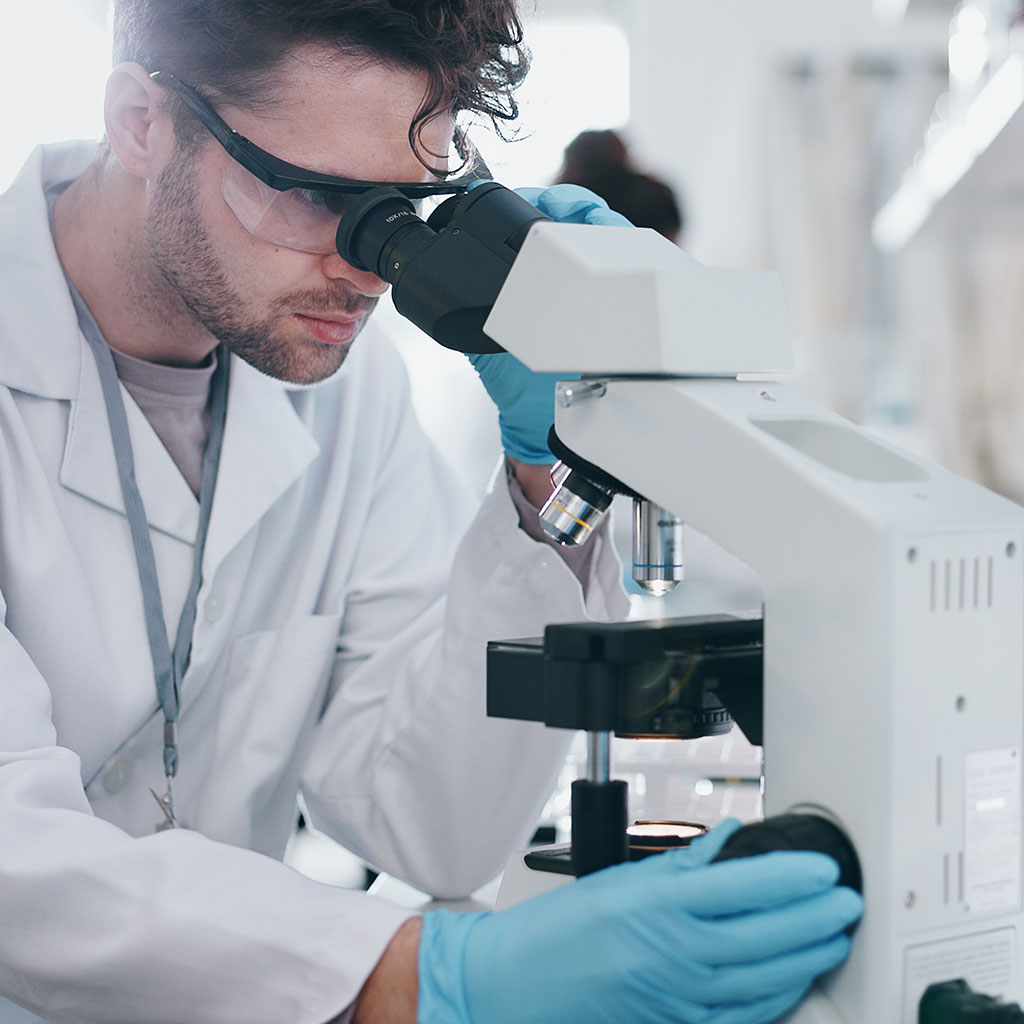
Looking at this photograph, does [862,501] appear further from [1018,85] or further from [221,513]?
[1018,85]

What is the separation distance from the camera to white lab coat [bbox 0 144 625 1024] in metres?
1.26

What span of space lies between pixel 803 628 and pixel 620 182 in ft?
7.10

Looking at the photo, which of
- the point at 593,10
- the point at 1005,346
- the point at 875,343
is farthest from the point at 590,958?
the point at 593,10

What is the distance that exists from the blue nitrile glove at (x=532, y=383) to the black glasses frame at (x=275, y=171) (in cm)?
9

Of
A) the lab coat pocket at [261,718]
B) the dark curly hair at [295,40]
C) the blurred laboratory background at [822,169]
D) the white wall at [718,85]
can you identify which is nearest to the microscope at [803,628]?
the dark curly hair at [295,40]

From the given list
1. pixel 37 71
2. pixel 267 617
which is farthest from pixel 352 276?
pixel 37 71

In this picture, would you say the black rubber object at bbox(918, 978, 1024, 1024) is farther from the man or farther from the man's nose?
the man's nose

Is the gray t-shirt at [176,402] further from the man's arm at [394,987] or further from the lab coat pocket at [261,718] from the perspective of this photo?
the man's arm at [394,987]

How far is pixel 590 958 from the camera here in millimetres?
738

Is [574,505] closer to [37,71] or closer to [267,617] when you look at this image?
[267,617]

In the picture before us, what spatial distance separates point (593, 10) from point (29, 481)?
409 cm

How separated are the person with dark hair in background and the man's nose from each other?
4.66ft

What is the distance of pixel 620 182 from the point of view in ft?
8.87

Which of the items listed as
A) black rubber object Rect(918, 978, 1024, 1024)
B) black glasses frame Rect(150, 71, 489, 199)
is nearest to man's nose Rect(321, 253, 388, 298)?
black glasses frame Rect(150, 71, 489, 199)
